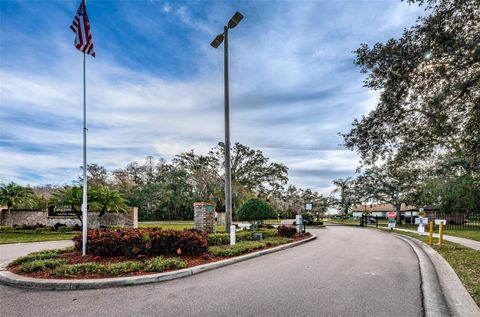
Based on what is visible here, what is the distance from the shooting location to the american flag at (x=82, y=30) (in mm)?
8367

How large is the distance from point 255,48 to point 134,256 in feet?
31.1

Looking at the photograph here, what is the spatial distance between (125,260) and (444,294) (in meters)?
7.00

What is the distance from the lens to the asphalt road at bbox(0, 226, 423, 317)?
4.33m

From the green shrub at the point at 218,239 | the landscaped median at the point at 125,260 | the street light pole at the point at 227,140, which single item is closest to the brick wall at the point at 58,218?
the street light pole at the point at 227,140

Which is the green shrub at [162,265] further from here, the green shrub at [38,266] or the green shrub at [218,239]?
the green shrub at [218,239]

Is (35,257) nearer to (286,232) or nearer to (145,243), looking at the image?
(145,243)

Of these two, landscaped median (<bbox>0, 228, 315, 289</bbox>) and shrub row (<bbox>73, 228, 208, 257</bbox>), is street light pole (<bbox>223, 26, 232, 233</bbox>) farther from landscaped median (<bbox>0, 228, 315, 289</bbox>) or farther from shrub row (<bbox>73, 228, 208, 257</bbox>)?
shrub row (<bbox>73, 228, 208, 257</bbox>)

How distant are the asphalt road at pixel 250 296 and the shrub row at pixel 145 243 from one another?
155 cm

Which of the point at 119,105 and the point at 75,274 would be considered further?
the point at 119,105

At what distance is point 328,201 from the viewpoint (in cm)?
5988

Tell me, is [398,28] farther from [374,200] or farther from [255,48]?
[374,200]

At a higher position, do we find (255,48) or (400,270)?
(255,48)

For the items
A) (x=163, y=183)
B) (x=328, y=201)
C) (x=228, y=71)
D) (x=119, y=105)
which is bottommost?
(x=328, y=201)

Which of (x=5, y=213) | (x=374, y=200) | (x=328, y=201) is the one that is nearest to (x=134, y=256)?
(x=5, y=213)
